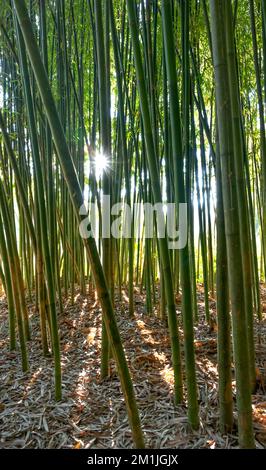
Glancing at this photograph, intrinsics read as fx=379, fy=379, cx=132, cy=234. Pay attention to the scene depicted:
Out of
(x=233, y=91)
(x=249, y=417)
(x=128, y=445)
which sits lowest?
(x=128, y=445)

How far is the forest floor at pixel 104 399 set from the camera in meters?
1.19

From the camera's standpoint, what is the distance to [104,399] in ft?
4.79

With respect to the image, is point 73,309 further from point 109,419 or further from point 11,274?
point 109,419

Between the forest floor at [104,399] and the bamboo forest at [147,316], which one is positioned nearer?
the bamboo forest at [147,316]

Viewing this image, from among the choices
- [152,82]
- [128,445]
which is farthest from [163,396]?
[152,82]

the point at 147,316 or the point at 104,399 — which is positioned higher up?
the point at 147,316

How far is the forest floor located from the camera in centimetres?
119

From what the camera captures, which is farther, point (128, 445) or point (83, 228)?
point (128, 445)

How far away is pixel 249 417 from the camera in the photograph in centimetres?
90

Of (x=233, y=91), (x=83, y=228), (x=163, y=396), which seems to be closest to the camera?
(x=83, y=228)

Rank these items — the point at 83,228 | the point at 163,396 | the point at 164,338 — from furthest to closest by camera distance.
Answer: the point at 164,338 → the point at 163,396 → the point at 83,228

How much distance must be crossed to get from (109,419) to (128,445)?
166 mm

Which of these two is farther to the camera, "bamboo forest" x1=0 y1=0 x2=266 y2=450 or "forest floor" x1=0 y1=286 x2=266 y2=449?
"forest floor" x1=0 y1=286 x2=266 y2=449

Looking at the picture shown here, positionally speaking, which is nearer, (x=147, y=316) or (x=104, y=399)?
(x=104, y=399)
